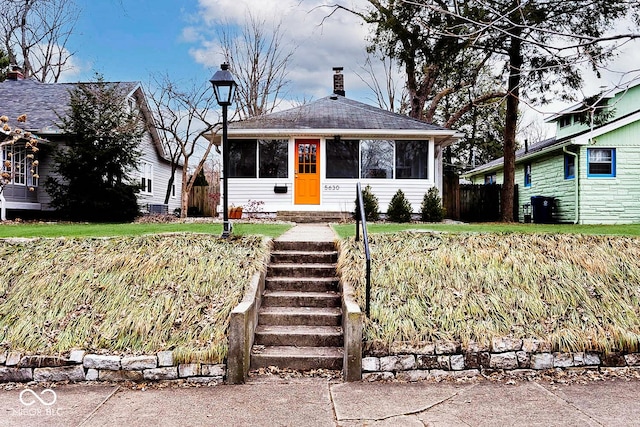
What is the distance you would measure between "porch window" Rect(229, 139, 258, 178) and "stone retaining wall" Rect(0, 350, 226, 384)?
9526 mm

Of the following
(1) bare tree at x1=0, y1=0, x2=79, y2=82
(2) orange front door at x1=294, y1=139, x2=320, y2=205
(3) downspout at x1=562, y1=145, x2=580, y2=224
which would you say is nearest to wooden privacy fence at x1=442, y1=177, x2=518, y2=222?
(3) downspout at x1=562, y1=145, x2=580, y2=224

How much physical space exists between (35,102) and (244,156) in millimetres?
8926

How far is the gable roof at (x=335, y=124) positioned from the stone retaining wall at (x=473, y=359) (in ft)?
30.6

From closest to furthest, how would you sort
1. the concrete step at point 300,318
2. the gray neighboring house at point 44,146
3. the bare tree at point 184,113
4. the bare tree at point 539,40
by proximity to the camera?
the concrete step at point 300,318 → the bare tree at point 539,40 → the gray neighboring house at point 44,146 → the bare tree at point 184,113

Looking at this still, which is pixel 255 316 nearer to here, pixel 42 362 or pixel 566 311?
pixel 42 362

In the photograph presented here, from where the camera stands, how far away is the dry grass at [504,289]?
4.41m

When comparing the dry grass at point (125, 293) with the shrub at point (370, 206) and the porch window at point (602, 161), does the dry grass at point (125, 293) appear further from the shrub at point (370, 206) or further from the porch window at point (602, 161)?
the porch window at point (602, 161)

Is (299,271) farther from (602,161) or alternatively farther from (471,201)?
(471,201)

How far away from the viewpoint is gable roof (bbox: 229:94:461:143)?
12.9 m

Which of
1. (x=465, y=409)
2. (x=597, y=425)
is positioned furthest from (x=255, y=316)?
(x=597, y=425)

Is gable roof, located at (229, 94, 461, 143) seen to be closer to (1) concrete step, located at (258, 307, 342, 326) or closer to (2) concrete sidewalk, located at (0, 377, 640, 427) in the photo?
(1) concrete step, located at (258, 307, 342, 326)

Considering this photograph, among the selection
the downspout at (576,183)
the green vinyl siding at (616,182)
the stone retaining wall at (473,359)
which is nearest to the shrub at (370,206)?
the downspout at (576,183)

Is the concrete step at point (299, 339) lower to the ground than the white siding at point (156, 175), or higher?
lower

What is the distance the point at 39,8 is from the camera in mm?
6812
